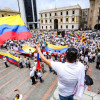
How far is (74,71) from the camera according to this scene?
1440mm

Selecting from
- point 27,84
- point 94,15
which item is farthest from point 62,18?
point 27,84

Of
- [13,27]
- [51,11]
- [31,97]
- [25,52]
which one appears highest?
[51,11]

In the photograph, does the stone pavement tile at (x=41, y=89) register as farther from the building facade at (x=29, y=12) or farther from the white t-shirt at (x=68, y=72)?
the building facade at (x=29, y=12)

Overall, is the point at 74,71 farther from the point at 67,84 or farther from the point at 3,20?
the point at 3,20

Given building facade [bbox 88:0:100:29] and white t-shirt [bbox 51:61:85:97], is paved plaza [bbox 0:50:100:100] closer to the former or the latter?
white t-shirt [bbox 51:61:85:97]

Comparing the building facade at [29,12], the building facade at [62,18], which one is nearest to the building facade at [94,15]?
the building facade at [62,18]

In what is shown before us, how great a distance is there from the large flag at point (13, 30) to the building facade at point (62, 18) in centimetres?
4230

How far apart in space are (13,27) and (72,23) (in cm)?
4297

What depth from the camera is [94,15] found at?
38500 mm

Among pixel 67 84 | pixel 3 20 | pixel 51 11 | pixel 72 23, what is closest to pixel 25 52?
pixel 3 20

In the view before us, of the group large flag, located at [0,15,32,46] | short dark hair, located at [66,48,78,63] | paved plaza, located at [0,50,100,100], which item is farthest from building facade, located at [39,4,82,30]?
short dark hair, located at [66,48,78,63]

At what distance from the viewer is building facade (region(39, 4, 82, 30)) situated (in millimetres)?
42622

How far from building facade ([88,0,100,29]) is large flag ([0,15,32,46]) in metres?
39.5

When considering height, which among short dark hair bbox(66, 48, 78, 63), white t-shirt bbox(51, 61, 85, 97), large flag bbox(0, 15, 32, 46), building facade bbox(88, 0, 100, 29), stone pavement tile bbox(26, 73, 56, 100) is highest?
building facade bbox(88, 0, 100, 29)
